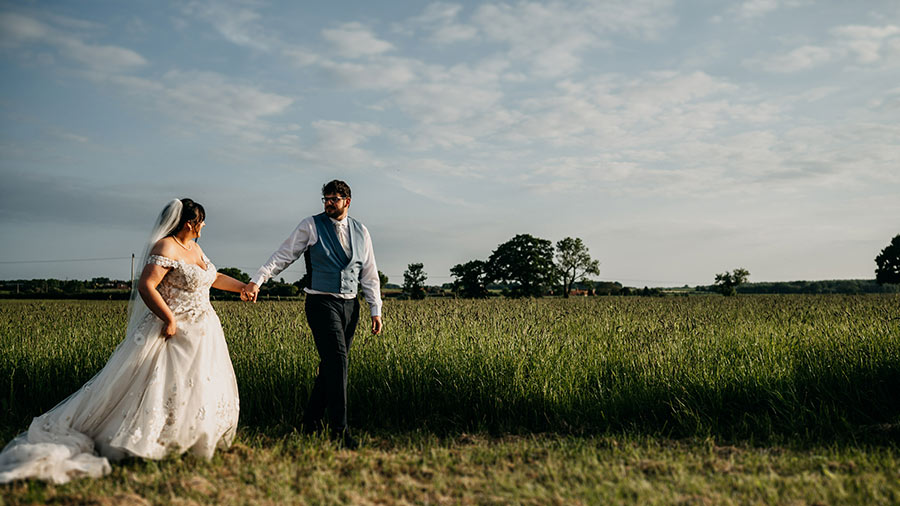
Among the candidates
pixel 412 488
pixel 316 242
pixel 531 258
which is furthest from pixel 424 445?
pixel 531 258

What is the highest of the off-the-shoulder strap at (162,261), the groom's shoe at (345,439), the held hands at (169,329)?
the off-the-shoulder strap at (162,261)

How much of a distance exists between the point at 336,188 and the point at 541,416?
10.5ft

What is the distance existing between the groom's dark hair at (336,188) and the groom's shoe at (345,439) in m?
2.26

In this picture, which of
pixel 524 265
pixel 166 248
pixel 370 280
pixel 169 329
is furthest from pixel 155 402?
pixel 524 265

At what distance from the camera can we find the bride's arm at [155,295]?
4.52 meters

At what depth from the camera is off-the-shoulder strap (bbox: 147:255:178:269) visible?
4602mm

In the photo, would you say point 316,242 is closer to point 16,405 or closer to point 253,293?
point 253,293

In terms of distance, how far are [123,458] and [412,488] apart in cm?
240

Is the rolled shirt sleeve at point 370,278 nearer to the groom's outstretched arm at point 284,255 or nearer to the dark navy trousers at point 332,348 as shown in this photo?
the dark navy trousers at point 332,348

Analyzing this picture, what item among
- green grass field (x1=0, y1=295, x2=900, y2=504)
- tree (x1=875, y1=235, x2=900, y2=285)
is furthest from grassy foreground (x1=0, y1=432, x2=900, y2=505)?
tree (x1=875, y1=235, x2=900, y2=285)

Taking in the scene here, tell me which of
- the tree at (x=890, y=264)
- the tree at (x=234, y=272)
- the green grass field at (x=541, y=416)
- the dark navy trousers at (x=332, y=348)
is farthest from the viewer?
the tree at (x=890, y=264)

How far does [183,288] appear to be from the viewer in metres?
4.78

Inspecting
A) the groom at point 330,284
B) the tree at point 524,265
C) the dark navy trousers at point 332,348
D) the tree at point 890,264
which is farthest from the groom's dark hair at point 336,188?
the tree at point 890,264

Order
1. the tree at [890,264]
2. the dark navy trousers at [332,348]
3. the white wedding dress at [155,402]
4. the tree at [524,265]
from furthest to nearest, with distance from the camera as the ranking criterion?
the tree at [890,264] < the tree at [524,265] < the dark navy trousers at [332,348] < the white wedding dress at [155,402]
